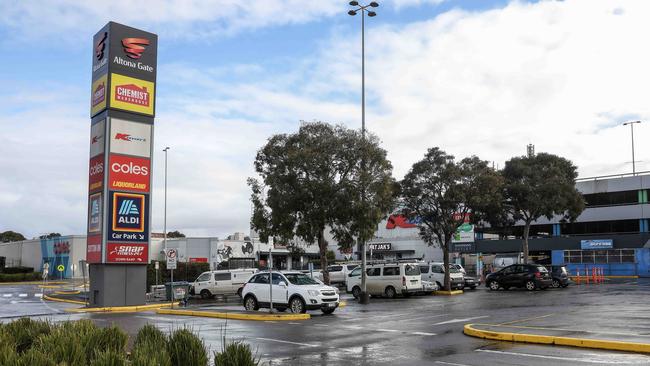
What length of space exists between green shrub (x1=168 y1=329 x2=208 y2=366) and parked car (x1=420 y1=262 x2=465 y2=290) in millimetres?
32221

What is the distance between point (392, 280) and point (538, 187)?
19024 millimetres

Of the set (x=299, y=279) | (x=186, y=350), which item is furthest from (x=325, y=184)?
(x=186, y=350)

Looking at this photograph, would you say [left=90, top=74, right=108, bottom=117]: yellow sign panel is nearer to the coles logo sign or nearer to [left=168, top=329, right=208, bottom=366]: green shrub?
the coles logo sign

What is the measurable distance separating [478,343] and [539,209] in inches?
1412

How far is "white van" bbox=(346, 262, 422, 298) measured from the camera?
33.3 m

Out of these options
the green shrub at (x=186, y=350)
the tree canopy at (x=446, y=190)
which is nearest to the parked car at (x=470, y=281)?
the tree canopy at (x=446, y=190)

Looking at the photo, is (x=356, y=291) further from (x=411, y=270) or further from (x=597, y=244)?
(x=597, y=244)

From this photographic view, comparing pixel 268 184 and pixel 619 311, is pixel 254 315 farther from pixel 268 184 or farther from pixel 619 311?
pixel 619 311

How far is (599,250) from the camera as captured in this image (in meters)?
59.9

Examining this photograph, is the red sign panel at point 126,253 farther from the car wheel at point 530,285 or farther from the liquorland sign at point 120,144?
the car wheel at point 530,285

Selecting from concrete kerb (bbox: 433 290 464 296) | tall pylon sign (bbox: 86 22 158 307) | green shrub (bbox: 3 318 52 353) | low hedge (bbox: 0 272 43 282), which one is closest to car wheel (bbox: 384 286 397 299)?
concrete kerb (bbox: 433 290 464 296)

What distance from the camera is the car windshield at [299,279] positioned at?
23498 mm

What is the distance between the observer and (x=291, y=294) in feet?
75.3

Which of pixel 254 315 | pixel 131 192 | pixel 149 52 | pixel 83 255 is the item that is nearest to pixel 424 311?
pixel 254 315
